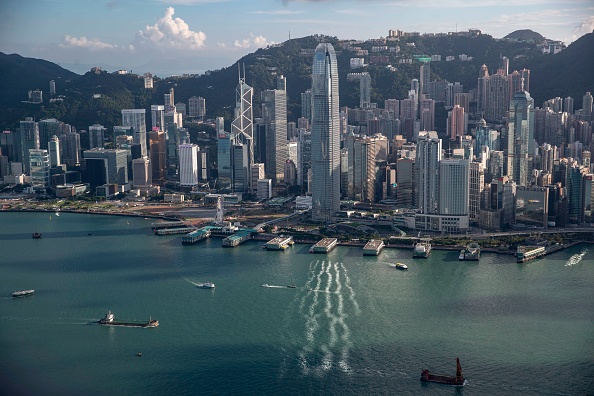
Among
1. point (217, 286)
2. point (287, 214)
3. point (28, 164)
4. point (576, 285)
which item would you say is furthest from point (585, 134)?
point (28, 164)

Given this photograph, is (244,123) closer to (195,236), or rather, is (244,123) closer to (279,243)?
(195,236)

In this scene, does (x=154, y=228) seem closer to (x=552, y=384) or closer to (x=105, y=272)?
(x=105, y=272)

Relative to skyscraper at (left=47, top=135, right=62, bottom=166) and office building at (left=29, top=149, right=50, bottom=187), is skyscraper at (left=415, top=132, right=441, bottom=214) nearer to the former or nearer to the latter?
office building at (left=29, top=149, right=50, bottom=187)

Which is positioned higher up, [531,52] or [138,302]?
[531,52]

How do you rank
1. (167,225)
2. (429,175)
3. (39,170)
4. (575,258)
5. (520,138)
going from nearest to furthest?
(575,258)
(429,175)
(167,225)
(520,138)
(39,170)

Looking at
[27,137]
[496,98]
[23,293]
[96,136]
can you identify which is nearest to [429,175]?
[23,293]

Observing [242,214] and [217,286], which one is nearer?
[217,286]
